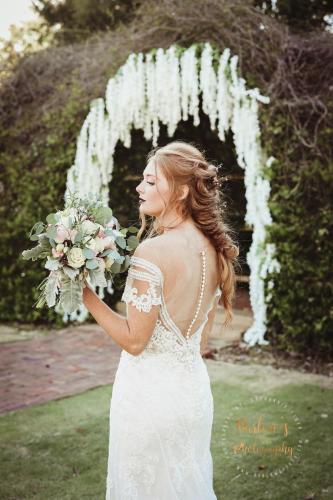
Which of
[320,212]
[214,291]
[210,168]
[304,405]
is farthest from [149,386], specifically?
[320,212]

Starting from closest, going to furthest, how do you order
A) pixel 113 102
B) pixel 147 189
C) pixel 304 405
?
1. pixel 147 189
2. pixel 304 405
3. pixel 113 102

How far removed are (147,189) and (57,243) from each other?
419 mm

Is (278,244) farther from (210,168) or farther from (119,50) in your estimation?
(210,168)

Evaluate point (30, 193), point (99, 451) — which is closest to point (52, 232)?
point (99, 451)

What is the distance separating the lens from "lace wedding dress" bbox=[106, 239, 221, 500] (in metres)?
2.23

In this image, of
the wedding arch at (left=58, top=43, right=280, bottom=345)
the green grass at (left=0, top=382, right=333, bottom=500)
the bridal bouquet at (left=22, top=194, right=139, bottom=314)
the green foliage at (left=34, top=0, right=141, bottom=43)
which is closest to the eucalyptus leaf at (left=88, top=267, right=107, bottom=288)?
the bridal bouquet at (left=22, top=194, right=139, bottom=314)

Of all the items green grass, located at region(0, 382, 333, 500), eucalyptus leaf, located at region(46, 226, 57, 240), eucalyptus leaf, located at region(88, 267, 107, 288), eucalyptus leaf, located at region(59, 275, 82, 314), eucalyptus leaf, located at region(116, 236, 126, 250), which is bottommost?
green grass, located at region(0, 382, 333, 500)

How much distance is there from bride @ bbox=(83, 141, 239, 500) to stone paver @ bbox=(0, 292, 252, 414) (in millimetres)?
2777

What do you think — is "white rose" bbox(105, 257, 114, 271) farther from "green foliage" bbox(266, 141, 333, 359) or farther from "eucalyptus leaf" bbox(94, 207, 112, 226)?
"green foliage" bbox(266, 141, 333, 359)

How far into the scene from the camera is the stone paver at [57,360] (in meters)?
5.21

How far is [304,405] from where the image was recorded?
4797mm

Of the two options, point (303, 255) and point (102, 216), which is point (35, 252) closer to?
point (102, 216)

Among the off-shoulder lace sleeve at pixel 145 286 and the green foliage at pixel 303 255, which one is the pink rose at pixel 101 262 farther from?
the green foliage at pixel 303 255

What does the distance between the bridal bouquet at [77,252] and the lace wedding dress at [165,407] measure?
0.11 meters
